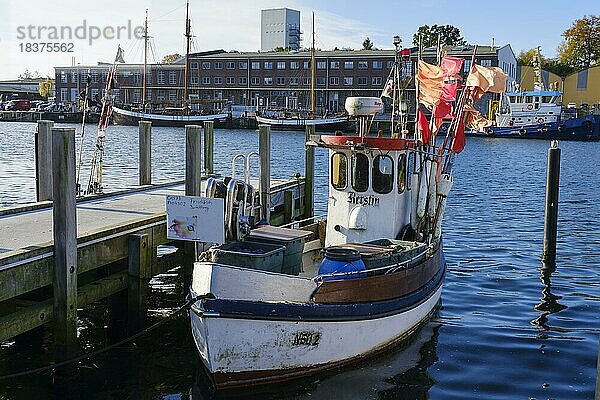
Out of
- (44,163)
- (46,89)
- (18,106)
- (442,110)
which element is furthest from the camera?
(46,89)

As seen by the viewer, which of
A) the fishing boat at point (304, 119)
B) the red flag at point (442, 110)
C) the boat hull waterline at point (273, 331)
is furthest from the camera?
the fishing boat at point (304, 119)

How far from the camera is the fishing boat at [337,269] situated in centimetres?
1011

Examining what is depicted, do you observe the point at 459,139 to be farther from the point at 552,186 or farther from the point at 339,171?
the point at 552,186

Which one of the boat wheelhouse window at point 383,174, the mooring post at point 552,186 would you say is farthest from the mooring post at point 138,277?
the mooring post at point 552,186

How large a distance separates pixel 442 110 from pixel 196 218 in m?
6.61

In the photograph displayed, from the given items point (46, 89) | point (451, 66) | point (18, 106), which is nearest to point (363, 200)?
point (451, 66)

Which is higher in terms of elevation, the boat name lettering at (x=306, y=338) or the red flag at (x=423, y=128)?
the red flag at (x=423, y=128)

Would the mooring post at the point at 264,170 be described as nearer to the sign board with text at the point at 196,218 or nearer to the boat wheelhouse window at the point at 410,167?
the boat wheelhouse window at the point at 410,167

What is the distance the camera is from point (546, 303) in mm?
16500

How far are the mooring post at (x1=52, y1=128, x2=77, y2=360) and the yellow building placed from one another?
9580 cm

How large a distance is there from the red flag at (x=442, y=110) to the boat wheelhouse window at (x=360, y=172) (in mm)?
2736

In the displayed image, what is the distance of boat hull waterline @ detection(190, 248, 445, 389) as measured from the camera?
32.2 ft

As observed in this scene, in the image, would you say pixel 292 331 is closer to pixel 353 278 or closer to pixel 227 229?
pixel 353 278

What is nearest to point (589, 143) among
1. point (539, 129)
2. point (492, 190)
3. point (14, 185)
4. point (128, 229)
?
point (539, 129)
